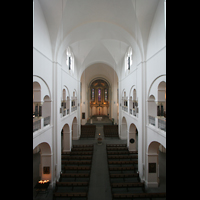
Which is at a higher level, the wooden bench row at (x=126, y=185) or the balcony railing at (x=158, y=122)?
the balcony railing at (x=158, y=122)

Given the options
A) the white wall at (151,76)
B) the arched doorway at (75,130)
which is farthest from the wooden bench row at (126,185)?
the arched doorway at (75,130)

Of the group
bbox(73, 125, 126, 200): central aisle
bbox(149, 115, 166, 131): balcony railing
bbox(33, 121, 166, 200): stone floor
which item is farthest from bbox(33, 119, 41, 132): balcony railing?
bbox(149, 115, 166, 131): balcony railing

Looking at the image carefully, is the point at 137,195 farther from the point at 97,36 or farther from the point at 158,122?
the point at 97,36

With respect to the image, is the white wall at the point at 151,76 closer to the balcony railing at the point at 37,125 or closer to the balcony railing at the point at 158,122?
the balcony railing at the point at 158,122

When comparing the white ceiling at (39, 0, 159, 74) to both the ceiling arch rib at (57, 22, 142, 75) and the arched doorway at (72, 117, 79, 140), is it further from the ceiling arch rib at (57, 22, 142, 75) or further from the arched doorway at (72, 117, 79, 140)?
the arched doorway at (72, 117, 79, 140)

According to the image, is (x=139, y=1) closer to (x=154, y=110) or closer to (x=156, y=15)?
(x=156, y=15)

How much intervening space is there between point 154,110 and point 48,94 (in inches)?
291

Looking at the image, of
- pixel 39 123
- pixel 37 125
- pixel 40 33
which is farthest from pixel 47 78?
pixel 37 125

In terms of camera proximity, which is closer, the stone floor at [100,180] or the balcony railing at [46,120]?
the stone floor at [100,180]

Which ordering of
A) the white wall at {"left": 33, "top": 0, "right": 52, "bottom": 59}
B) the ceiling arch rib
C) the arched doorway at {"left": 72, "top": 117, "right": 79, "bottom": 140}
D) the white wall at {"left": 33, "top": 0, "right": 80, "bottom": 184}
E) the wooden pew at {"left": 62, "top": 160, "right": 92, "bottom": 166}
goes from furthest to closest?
the arched doorway at {"left": 72, "top": 117, "right": 79, "bottom": 140} < the wooden pew at {"left": 62, "top": 160, "right": 92, "bottom": 166} < the ceiling arch rib < the white wall at {"left": 33, "top": 0, "right": 80, "bottom": 184} < the white wall at {"left": 33, "top": 0, "right": 52, "bottom": 59}
